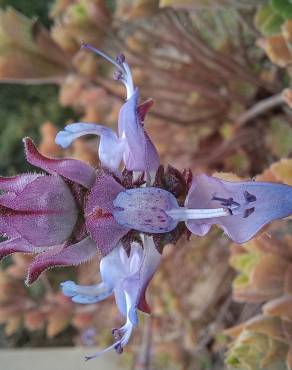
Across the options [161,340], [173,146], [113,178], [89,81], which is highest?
[113,178]

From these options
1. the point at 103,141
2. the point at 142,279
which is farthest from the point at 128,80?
the point at 142,279

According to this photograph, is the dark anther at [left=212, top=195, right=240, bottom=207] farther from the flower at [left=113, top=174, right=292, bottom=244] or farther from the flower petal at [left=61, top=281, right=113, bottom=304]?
the flower petal at [left=61, top=281, right=113, bottom=304]

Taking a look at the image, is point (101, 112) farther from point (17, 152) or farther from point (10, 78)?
point (17, 152)

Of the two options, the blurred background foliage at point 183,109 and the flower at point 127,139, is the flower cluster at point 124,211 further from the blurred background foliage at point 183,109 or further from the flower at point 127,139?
the blurred background foliage at point 183,109

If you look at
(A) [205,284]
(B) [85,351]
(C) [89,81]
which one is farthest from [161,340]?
(C) [89,81]

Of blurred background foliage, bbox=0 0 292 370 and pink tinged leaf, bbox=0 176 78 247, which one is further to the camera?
blurred background foliage, bbox=0 0 292 370

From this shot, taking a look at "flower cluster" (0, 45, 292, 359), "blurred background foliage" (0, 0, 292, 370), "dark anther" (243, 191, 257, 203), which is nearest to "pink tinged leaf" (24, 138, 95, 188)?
"flower cluster" (0, 45, 292, 359)

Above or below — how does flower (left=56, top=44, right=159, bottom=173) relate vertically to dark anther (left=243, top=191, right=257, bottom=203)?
above

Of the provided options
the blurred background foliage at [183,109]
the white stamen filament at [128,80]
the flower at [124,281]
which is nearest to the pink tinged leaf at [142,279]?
the flower at [124,281]

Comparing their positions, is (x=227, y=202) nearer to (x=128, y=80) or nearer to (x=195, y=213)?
(x=195, y=213)
